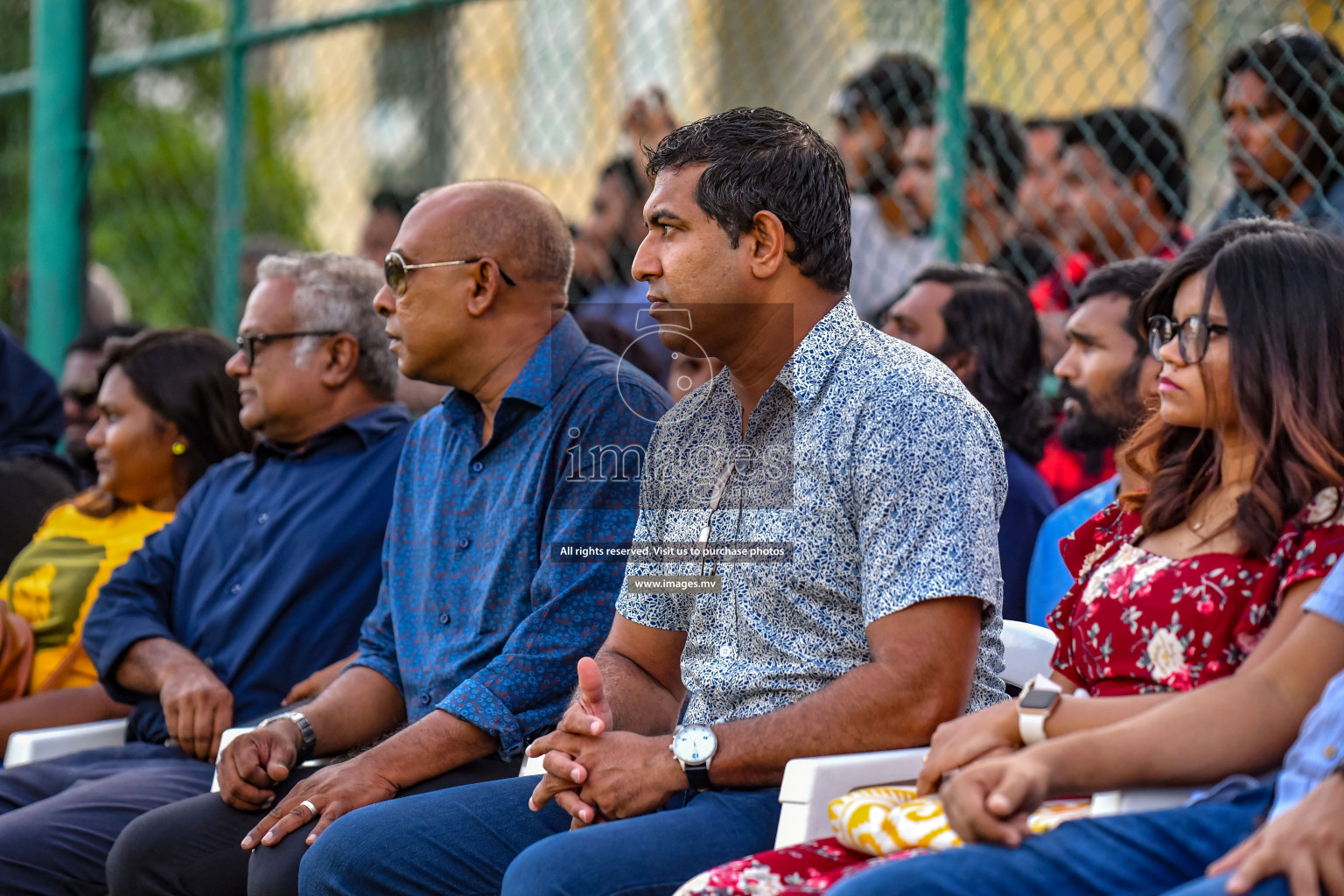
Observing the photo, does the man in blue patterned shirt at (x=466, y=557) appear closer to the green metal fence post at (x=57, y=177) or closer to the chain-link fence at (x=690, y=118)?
the chain-link fence at (x=690, y=118)

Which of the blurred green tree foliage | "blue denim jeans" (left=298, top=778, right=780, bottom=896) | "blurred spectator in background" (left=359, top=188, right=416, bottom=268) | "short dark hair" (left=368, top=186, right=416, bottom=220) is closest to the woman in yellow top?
"blue denim jeans" (left=298, top=778, right=780, bottom=896)

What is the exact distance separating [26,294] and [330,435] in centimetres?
393

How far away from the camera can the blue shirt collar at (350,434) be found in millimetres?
3668

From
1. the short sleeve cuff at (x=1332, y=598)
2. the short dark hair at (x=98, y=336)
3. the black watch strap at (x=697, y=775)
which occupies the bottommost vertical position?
the black watch strap at (x=697, y=775)

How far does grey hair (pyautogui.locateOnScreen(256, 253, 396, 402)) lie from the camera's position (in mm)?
3734

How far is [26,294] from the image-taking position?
6898 mm

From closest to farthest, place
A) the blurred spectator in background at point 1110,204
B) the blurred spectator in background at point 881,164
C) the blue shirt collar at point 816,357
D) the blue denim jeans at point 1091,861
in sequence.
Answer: the blue denim jeans at point 1091,861 → the blue shirt collar at point 816,357 → the blurred spectator in background at point 1110,204 → the blurred spectator in background at point 881,164

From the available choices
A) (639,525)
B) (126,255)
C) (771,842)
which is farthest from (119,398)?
(126,255)

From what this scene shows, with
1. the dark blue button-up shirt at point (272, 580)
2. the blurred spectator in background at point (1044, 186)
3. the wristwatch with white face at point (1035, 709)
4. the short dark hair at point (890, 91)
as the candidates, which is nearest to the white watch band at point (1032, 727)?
the wristwatch with white face at point (1035, 709)

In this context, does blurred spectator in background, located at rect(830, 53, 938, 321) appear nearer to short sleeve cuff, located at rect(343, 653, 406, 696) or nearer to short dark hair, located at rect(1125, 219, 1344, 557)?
short sleeve cuff, located at rect(343, 653, 406, 696)

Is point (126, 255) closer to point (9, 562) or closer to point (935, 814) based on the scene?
point (9, 562)

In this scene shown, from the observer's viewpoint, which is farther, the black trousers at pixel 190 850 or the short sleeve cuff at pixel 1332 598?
the black trousers at pixel 190 850

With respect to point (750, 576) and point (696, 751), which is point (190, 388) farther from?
point (696, 751)

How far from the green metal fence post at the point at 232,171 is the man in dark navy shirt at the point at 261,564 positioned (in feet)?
7.33
